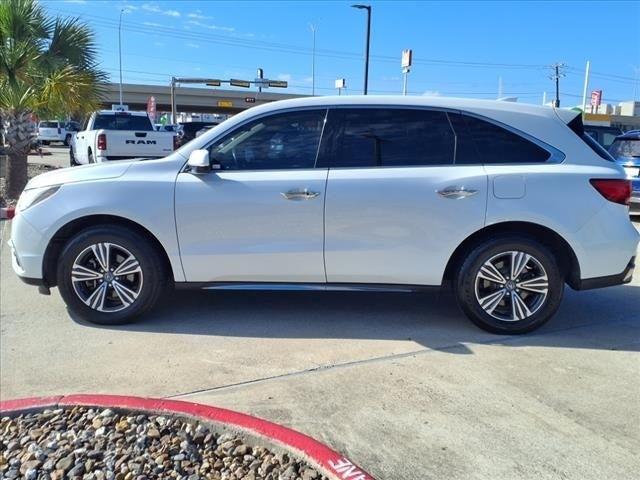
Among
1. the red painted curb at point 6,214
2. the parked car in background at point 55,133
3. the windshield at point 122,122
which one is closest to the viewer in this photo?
the red painted curb at point 6,214

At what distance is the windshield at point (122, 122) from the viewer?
16.4 metres

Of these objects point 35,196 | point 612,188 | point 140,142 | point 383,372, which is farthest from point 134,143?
point 612,188

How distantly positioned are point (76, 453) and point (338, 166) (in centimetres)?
269

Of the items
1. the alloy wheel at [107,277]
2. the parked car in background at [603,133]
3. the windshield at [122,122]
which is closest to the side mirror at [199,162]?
the alloy wheel at [107,277]

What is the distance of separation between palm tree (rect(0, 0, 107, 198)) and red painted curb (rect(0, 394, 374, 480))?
344 inches

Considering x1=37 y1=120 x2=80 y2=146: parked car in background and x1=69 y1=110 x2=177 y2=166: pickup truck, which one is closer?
x1=69 y1=110 x2=177 y2=166: pickup truck

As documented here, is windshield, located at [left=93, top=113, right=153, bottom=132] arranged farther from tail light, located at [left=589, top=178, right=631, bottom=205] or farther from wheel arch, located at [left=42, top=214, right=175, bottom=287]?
tail light, located at [left=589, top=178, right=631, bottom=205]

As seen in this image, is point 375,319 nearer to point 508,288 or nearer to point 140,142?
point 508,288

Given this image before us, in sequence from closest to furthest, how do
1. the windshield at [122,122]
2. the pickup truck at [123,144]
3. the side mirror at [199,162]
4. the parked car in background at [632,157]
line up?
1. the side mirror at [199,162]
2. the parked car in background at [632,157]
3. the pickup truck at [123,144]
4. the windshield at [122,122]

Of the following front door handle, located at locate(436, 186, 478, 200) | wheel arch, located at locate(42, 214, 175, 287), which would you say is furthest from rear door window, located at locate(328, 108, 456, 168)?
wheel arch, located at locate(42, 214, 175, 287)

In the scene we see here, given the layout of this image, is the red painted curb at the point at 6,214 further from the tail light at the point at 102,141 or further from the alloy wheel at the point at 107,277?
the alloy wheel at the point at 107,277

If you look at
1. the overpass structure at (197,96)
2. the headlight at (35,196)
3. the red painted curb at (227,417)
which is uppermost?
the overpass structure at (197,96)

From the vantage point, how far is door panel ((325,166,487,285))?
14.5 ft

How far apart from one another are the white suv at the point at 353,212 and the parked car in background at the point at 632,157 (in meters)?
6.65
